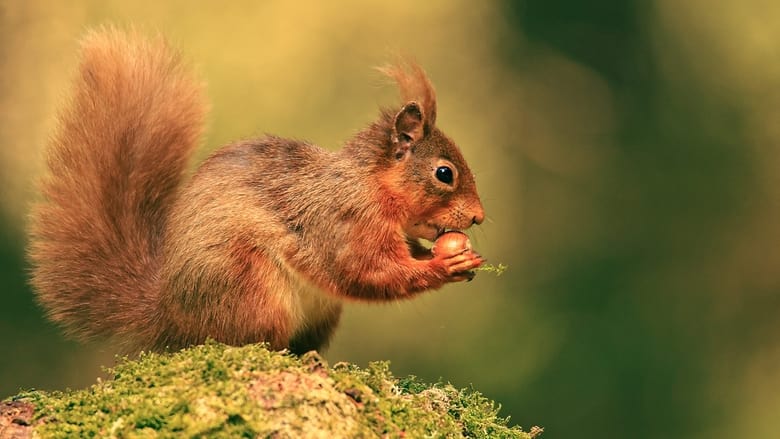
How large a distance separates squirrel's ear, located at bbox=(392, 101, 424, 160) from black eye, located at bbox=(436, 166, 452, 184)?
0.12 metres

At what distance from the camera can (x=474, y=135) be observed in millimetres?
4570

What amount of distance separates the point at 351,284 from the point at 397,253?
158 millimetres

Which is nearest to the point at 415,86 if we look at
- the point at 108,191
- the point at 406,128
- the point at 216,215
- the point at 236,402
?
the point at 406,128

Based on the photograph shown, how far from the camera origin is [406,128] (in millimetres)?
2715

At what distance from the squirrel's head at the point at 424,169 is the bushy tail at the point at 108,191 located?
68 centimetres

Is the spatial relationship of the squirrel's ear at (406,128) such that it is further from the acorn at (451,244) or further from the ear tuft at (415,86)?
the acorn at (451,244)

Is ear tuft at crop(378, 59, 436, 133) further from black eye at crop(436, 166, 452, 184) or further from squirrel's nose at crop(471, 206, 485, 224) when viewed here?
squirrel's nose at crop(471, 206, 485, 224)

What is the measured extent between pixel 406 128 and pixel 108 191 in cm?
91

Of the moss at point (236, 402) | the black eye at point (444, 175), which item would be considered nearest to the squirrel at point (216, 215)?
the black eye at point (444, 175)

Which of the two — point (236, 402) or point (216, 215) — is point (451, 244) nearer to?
point (216, 215)

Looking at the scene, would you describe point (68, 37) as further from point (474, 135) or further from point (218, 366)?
point (218, 366)

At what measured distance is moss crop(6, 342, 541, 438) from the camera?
1.89 m

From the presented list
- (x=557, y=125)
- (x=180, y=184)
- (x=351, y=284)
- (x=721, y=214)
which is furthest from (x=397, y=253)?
(x=721, y=214)

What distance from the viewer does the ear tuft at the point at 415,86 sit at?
2.73 metres
